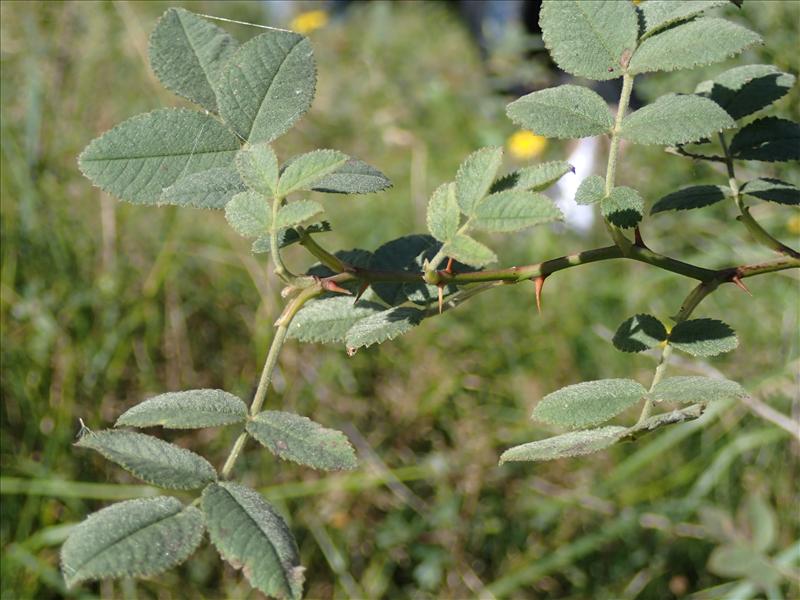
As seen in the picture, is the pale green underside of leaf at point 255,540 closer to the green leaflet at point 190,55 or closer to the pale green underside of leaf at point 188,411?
the pale green underside of leaf at point 188,411

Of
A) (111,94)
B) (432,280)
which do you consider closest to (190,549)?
(432,280)

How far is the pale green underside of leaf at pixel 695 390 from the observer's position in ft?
2.17

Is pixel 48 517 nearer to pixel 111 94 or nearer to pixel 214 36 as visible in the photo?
pixel 214 36

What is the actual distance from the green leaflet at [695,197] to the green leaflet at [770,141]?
6 centimetres

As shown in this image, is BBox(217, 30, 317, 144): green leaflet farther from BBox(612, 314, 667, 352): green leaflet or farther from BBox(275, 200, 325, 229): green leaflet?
BBox(612, 314, 667, 352): green leaflet

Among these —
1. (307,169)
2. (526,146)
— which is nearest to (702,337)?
(307,169)

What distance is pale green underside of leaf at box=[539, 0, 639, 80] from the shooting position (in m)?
0.83

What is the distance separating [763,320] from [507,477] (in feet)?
2.62

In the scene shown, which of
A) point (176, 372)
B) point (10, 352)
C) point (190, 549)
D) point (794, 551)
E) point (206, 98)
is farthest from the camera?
point (176, 372)

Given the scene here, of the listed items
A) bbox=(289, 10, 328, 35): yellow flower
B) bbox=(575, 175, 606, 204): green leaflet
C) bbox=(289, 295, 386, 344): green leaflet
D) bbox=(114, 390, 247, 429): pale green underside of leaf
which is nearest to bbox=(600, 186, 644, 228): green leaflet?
bbox=(575, 175, 606, 204): green leaflet

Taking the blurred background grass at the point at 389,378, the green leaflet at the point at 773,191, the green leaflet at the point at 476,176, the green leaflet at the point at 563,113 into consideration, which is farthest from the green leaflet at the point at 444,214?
the blurred background grass at the point at 389,378

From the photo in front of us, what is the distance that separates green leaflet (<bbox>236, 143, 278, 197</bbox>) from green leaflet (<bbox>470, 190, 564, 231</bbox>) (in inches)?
6.2

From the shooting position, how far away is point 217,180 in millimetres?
745

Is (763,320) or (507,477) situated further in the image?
(763,320)
